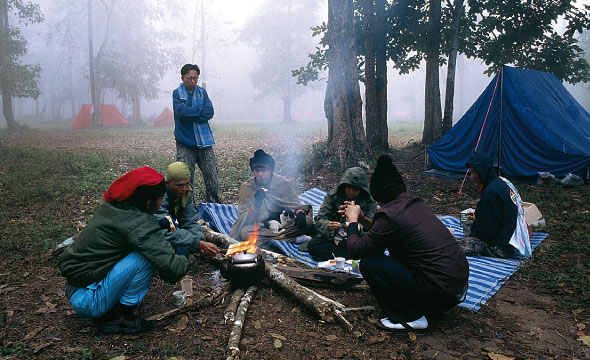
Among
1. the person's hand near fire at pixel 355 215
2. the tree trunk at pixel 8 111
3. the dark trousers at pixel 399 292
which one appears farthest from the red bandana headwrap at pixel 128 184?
the tree trunk at pixel 8 111

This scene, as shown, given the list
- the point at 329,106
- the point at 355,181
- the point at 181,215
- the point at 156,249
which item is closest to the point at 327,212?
the point at 355,181

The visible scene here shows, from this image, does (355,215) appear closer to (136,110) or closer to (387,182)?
(387,182)

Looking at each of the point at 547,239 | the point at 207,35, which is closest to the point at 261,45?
the point at 207,35

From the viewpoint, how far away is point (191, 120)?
628 centimetres

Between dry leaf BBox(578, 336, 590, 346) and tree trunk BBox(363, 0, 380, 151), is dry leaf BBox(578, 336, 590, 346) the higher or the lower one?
the lower one

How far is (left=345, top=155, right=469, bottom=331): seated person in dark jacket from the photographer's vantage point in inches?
122

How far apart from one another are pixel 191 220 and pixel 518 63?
40.4 ft

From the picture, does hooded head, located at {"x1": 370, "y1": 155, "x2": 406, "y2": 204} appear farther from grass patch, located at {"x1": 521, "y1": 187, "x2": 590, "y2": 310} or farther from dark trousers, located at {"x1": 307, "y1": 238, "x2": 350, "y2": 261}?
grass patch, located at {"x1": 521, "y1": 187, "x2": 590, "y2": 310}

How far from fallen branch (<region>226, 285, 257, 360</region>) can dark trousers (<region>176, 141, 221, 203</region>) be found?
2.94m

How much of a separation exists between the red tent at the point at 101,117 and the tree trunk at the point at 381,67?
22676mm

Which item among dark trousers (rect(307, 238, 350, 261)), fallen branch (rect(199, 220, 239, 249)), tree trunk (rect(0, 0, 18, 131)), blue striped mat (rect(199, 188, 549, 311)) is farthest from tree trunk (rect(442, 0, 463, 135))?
tree trunk (rect(0, 0, 18, 131))

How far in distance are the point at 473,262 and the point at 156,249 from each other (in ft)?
12.2

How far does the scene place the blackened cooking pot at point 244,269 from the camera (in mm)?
3764

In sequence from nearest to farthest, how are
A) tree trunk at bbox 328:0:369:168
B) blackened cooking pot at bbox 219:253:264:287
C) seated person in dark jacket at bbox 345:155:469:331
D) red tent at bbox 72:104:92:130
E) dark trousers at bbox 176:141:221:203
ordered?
seated person in dark jacket at bbox 345:155:469:331, blackened cooking pot at bbox 219:253:264:287, dark trousers at bbox 176:141:221:203, tree trunk at bbox 328:0:369:168, red tent at bbox 72:104:92:130
